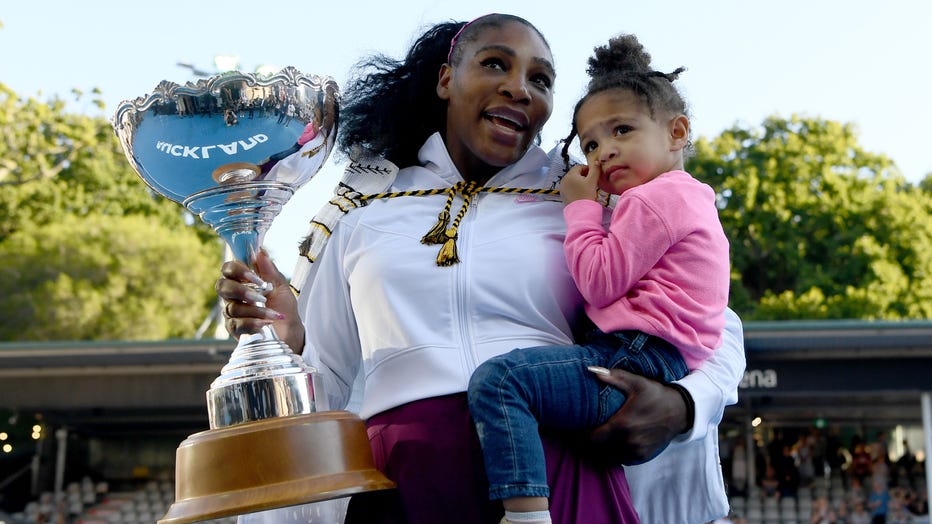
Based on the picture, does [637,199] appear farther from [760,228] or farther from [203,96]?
[760,228]

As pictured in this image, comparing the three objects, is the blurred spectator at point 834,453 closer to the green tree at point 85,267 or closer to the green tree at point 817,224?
the green tree at point 817,224

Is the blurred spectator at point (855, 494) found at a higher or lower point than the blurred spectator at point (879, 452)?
lower

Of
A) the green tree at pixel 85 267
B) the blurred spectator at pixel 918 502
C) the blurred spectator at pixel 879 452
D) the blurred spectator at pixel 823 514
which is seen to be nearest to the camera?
the blurred spectator at pixel 823 514

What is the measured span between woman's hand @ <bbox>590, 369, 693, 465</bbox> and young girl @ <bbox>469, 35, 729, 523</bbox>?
0.02 meters

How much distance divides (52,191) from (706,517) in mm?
31135

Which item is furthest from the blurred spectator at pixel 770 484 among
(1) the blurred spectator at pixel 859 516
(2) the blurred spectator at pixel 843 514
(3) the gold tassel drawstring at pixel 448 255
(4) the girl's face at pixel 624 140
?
(3) the gold tassel drawstring at pixel 448 255

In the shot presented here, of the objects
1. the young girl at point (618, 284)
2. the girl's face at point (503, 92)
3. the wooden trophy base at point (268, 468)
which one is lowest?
the wooden trophy base at point (268, 468)

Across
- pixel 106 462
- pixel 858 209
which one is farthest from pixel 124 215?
pixel 858 209

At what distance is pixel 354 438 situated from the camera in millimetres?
2336

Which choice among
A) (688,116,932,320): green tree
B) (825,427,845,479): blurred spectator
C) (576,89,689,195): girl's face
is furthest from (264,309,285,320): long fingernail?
(688,116,932,320): green tree

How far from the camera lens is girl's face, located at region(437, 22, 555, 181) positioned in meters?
2.76

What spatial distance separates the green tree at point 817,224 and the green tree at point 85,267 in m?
13.7

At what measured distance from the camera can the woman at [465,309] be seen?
2.42 m

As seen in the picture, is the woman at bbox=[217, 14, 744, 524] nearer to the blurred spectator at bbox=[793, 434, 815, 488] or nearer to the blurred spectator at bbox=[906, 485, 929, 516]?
the blurred spectator at bbox=[906, 485, 929, 516]
